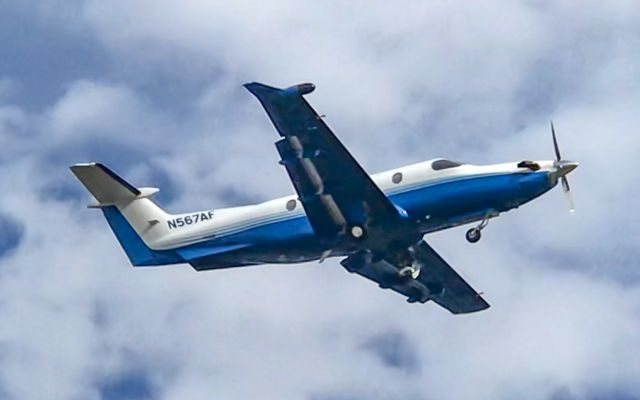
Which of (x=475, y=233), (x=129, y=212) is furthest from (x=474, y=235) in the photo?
(x=129, y=212)

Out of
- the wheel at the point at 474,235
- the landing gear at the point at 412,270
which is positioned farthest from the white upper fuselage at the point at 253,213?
the landing gear at the point at 412,270

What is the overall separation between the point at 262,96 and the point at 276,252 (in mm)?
9603

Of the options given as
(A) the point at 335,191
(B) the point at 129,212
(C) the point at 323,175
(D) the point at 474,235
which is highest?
Result: (B) the point at 129,212

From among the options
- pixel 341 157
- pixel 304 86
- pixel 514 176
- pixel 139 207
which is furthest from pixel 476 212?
pixel 139 207

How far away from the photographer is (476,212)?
63.6 metres

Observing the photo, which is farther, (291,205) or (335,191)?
(291,205)

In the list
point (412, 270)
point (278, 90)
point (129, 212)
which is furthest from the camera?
point (129, 212)

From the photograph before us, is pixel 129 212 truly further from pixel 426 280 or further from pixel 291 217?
pixel 426 280

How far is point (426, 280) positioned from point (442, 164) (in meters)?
8.34

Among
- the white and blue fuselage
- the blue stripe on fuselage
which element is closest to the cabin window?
the white and blue fuselage

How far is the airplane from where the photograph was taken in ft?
203

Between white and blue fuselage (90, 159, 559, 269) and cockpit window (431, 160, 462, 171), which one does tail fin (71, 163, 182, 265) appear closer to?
white and blue fuselage (90, 159, 559, 269)

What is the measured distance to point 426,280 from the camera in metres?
70.6

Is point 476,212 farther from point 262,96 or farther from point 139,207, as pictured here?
point 139,207
